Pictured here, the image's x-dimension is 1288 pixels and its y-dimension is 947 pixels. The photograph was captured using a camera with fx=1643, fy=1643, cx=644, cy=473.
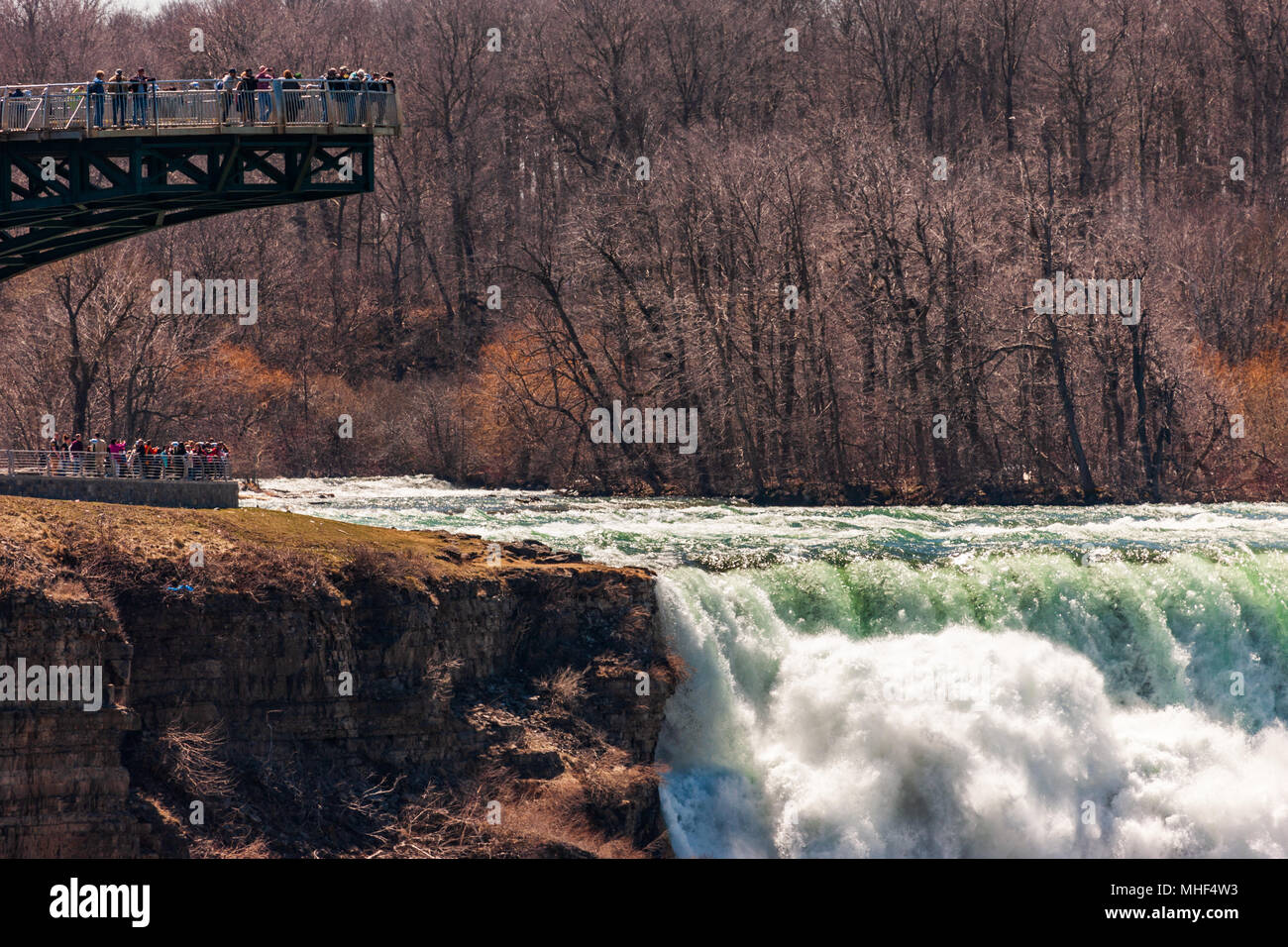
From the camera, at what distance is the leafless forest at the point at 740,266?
57469 millimetres

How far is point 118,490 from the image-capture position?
1388 inches

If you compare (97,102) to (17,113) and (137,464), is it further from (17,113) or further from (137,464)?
(137,464)

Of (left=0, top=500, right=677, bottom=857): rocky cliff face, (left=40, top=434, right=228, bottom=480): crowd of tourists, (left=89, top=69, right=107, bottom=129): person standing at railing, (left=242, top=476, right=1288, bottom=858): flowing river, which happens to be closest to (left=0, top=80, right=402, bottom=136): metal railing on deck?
(left=89, top=69, right=107, bottom=129): person standing at railing

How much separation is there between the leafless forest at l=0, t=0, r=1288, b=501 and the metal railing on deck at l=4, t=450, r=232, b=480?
16615 mm

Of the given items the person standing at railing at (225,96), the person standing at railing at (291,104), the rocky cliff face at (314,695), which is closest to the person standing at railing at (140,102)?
the person standing at railing at (225,96)

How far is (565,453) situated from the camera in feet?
198

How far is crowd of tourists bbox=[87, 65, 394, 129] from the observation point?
34.0m

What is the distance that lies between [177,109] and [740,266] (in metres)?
29.2

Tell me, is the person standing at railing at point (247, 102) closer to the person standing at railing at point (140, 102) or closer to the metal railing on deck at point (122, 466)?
the person standing at railing at point (140, 102)

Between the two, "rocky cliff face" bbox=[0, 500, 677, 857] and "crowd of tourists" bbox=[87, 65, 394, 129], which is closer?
"rocky cliff face" bbox=[0, 500, 677, 857]

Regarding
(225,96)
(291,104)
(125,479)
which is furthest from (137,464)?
(291,104)

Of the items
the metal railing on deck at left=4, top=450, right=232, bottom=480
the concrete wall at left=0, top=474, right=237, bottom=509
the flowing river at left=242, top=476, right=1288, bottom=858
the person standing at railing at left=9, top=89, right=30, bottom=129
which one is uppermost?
the person standing at railing at left=9, top=89, right=30, bottom=129

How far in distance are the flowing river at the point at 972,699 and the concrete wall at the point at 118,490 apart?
798cm

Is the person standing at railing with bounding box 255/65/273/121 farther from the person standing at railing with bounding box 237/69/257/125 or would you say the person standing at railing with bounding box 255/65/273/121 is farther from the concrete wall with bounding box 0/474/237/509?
the concrete wall with bounding box 0/474/237/509
